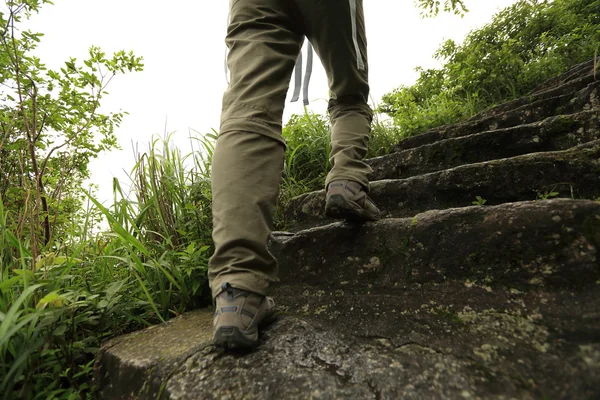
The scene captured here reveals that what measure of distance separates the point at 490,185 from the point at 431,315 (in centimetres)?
82

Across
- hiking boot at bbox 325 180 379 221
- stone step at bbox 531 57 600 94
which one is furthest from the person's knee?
stone step at bbox 531 57 600 94

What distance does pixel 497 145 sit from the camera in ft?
6.02

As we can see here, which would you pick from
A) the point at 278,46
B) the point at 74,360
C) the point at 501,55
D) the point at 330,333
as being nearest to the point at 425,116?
the point at 501,55

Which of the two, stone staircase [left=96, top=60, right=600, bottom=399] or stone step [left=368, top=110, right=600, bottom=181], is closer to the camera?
stone staircase [left=96, top=60, right=600, bottom=399]

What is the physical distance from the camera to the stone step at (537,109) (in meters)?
1.94

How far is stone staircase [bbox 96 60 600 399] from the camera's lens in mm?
689

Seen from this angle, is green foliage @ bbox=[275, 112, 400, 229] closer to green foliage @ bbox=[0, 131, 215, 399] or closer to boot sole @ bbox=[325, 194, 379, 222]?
green foliage @ bbox=[0, 131, 215, 399]

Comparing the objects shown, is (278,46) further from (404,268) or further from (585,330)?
(585,330)

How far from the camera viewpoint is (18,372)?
0.84m

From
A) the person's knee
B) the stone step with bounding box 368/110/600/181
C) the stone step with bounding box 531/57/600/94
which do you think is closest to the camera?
the person's knee

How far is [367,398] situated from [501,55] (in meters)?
4.67

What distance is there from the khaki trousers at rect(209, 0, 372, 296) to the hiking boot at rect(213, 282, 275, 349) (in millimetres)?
26

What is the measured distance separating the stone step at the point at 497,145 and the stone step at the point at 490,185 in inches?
17.3

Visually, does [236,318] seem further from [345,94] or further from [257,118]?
[345,94]
